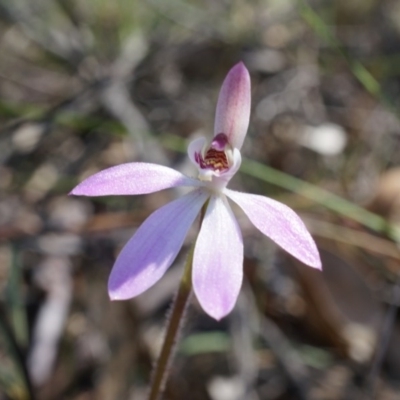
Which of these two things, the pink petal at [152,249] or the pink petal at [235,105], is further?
the pink petal at [235,105]

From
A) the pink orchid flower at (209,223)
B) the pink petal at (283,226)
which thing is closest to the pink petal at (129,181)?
the pink orchid flower at (209,223)

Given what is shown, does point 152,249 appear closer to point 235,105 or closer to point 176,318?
point 176,318

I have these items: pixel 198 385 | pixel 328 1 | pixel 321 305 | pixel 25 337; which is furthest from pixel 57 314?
pixel 328 1

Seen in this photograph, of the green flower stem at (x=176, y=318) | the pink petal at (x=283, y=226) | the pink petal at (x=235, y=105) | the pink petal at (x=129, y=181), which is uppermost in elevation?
the pink petal at (x=235, y=105)

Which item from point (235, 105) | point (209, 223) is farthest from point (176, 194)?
point (209, 223)

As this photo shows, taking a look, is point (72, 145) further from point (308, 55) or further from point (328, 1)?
point (328, 1)

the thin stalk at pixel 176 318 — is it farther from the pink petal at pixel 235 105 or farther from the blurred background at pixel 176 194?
the blurred background at pixel 176 194
